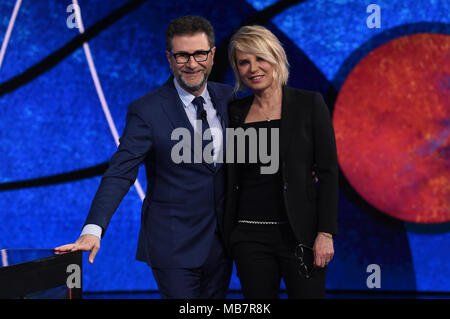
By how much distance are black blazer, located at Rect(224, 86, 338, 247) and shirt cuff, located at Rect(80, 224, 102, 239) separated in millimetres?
492

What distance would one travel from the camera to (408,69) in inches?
138

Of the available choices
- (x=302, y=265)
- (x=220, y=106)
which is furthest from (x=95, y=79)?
(x=302, y=265)

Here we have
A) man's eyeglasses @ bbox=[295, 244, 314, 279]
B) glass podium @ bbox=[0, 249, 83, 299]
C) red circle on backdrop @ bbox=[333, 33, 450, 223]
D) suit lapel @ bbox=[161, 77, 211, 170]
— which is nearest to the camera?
glass podium @ bbox=[0, 249, 83, 299]

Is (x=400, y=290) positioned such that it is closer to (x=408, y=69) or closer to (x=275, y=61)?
(x=408, y=69)

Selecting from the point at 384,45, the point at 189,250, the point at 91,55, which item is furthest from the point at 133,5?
the point at 189,250

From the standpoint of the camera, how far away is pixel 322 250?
1699mm

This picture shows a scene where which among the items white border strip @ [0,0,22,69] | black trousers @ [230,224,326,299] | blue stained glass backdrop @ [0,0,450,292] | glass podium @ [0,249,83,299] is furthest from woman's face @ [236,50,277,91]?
white border strip @ [0,0,22,69]

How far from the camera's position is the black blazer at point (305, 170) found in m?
1.70

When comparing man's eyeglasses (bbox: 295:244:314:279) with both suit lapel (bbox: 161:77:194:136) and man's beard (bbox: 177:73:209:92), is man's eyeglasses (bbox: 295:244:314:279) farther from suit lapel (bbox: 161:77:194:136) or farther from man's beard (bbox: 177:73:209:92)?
man's beard (bbox: 177:73:209:92)

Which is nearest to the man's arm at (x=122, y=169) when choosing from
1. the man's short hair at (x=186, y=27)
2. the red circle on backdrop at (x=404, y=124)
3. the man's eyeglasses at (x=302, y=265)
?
the man's short hair at (x=186, y=27)

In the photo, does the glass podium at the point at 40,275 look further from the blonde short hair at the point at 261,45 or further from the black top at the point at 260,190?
the blonde short hair at the point at 261,45

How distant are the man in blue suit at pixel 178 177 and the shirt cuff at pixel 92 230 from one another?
23cm

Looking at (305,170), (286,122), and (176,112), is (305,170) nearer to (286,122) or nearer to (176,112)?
(286,122)

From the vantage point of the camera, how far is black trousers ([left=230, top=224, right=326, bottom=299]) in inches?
67.0
